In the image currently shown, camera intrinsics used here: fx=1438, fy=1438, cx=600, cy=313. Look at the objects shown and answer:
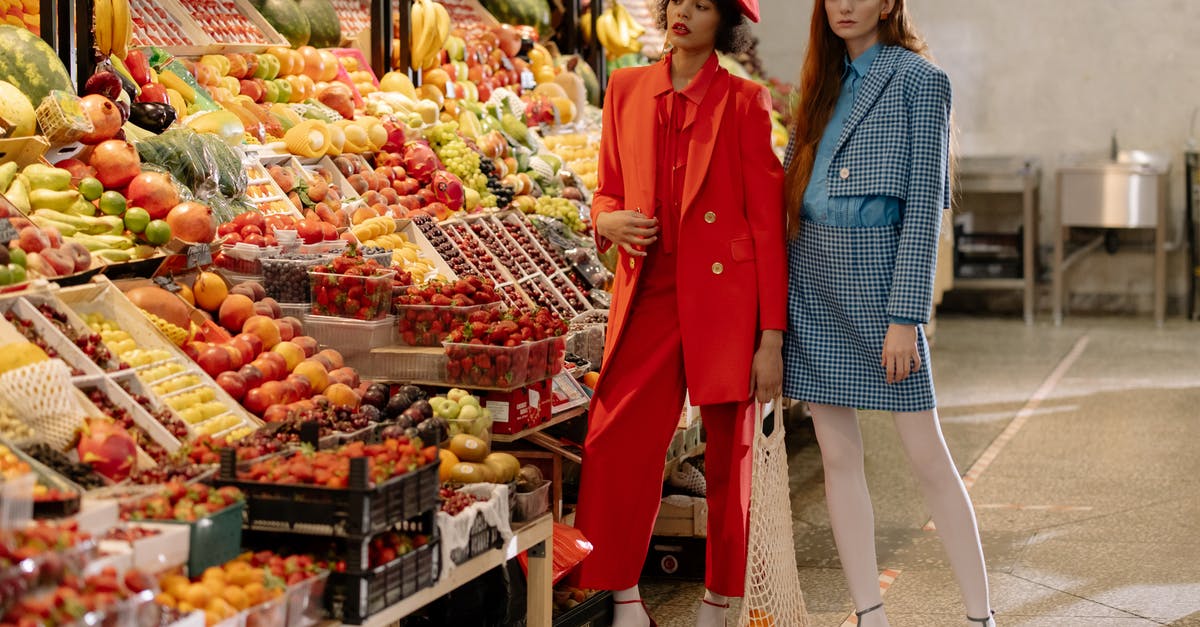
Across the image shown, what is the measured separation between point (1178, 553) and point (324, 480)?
3196mm

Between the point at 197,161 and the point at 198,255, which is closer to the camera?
the point at 198,255

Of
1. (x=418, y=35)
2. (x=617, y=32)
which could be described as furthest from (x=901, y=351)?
(x=617, y=32)

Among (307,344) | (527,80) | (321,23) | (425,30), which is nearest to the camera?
(307,344)

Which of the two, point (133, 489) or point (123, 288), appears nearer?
point (133, 489)

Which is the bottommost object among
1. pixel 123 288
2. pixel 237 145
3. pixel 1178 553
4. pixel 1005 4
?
pixel 1178 553

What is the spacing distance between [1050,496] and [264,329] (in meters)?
3.28

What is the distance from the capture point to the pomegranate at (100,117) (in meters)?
3.67

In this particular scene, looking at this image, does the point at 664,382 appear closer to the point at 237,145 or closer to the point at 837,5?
the point at 837,5

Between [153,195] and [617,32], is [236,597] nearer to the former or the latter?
[153,195]

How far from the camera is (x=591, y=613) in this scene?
3533 millimetres

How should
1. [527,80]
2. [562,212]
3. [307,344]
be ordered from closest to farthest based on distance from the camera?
[307,344], [562,212], [527,80]

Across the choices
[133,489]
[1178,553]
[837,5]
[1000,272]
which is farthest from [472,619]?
[1000,272]

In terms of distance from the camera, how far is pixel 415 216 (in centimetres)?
482

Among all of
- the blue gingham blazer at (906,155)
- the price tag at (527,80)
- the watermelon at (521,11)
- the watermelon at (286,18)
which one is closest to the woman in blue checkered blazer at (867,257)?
the blue gingham blazer at (906,155)
